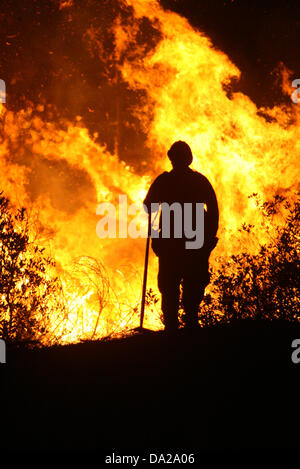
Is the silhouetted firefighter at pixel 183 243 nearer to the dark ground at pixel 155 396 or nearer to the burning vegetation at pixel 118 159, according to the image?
the dark ground at pixel 155 396

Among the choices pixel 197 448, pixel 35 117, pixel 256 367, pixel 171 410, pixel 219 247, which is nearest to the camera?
pixel 197 448

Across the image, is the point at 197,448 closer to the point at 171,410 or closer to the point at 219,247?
the point at 171,410

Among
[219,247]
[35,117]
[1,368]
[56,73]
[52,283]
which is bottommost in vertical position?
[1,368]

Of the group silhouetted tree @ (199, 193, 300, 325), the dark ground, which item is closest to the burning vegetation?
silhouetted tree @ (199, 193, 300, 325)

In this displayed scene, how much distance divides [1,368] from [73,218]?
928 cm

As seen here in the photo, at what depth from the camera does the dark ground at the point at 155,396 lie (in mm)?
3531

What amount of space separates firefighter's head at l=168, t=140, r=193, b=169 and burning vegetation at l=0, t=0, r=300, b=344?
12.5 ft

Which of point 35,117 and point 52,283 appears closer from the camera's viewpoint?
point 52,283

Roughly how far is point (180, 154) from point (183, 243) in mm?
1322

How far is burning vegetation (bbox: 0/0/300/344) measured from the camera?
973 cm

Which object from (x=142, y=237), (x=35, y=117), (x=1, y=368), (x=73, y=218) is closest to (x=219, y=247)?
(x=142, y=237)

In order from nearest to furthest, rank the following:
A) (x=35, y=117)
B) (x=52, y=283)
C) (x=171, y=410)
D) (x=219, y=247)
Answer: (x=171, y=410)
(x=52, y=283)
(x=219, y=247)
(x=35, y=117)

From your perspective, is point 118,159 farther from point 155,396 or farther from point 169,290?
point 155,396

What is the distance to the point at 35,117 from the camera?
43.1 ft
